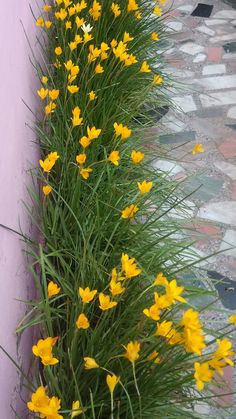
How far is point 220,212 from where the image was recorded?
7.86ft

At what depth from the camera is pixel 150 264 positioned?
1614 millimetres

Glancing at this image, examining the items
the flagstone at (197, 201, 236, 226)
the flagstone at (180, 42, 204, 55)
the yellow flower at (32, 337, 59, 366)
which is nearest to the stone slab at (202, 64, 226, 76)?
the flagstone at (180, 42, 204, 55)

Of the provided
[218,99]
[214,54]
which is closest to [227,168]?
[218,99]

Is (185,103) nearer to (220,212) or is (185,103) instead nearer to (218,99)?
(218,99)

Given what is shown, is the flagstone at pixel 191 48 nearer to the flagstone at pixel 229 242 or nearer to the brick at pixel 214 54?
the brick at pixel 214 54

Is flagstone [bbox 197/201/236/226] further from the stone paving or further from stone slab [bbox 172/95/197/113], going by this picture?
stone slab [bbox 172/95/197/113]

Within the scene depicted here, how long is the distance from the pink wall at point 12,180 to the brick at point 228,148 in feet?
3.73

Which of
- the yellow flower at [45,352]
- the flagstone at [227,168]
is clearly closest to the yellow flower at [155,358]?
the yellow flower at [45,352]

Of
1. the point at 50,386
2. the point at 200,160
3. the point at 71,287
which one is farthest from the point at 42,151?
the point at 50,386

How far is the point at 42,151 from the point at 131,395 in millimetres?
1140

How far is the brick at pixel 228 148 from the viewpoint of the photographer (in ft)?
8.94

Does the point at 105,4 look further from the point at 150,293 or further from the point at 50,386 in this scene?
the point at 50,386

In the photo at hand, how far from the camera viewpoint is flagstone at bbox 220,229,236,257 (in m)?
2.20

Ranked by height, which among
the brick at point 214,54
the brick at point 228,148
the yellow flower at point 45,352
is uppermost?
the yellow flower at point 45,352
